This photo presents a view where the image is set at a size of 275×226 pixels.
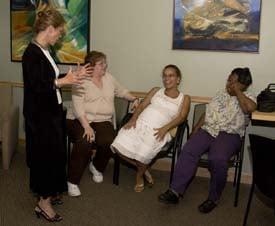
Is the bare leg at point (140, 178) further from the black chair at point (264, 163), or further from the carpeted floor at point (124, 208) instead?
the black chair at point (264, 163)

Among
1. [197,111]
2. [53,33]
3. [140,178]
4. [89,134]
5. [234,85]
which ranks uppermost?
[53,33]

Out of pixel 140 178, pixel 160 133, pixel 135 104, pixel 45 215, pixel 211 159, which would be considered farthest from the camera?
pixel 135 104

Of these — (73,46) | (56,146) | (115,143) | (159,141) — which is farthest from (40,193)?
(73,46)

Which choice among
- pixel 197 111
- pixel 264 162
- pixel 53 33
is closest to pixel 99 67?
pixel 53 33

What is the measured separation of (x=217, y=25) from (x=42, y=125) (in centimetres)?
184

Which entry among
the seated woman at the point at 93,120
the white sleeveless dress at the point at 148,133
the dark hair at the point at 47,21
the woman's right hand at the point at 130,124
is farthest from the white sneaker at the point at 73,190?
the dark hair at the point at 47,21

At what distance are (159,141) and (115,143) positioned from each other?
0.37 m

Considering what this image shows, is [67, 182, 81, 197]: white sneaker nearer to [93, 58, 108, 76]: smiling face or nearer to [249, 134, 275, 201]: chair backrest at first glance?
[93, 58, 108, 76]: smiling face

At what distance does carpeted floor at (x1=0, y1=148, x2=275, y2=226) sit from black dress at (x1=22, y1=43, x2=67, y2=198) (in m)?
0.26

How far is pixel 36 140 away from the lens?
2.81m

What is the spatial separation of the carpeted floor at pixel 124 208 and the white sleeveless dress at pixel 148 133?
35 cm

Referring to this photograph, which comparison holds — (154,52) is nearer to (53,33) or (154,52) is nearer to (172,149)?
(172,149)

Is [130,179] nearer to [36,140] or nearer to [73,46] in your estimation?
[36,140]

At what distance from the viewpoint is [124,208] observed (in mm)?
3191
